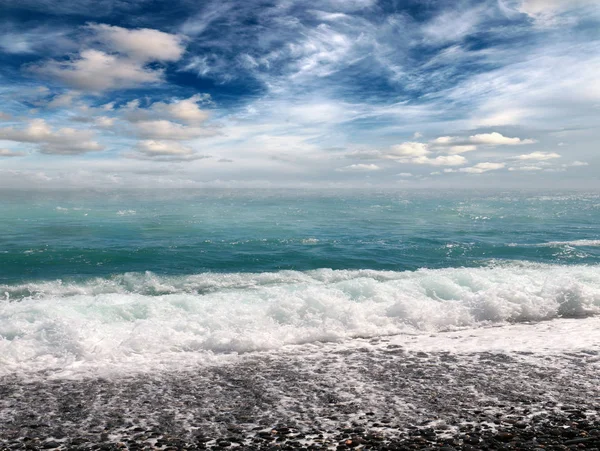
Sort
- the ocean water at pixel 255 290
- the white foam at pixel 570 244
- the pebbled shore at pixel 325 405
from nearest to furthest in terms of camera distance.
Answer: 1. the pebbled shore at pixel 325 405
2. the ocean water at pixel 255 290
3. the white foam at pixel 570 244

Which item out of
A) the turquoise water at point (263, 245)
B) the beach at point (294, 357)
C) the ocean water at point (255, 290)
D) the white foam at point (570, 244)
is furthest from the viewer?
the white foam at point (570, 244)

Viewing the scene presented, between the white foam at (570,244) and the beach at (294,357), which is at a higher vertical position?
the white foam at (570,244)

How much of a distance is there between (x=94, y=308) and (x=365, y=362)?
938 cm

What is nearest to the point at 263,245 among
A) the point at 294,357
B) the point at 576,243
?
the point at 294,357

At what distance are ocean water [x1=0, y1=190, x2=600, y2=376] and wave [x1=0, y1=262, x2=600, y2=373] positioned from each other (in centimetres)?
5

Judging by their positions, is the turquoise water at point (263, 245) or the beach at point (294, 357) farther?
the turquoise water at point (263, 245)

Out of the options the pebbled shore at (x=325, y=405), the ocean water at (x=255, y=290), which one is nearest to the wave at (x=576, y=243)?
the ocean water at (x=255, y=290)

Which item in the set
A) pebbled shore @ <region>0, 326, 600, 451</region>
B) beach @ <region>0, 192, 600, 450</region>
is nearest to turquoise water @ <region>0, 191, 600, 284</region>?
beach @ <region>0, 192, 600, 450</region>

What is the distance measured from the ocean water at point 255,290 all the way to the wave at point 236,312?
5 centimetres

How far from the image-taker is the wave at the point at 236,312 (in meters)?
10.5

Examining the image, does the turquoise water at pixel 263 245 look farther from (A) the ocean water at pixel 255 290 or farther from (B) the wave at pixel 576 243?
(A) the ocean water at pixel 255 290

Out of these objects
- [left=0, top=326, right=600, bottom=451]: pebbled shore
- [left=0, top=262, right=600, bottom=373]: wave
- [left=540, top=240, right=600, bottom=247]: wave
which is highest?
[left=540, top=240, right=600, bottom=247]: wave

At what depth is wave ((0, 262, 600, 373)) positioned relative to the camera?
1054cm

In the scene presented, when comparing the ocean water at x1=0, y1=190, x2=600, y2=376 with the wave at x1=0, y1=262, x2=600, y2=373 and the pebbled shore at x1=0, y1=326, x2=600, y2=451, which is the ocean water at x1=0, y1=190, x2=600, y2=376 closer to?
the wave at x1=0, y1=262, x2=600, y2=373
